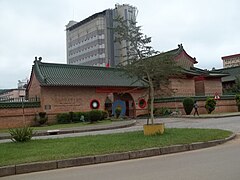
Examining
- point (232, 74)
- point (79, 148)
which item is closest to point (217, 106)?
point (232, 74)

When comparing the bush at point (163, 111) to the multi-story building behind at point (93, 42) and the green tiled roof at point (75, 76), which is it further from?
the multi-story building behind at point (93, 42)

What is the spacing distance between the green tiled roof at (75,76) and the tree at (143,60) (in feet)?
49.1

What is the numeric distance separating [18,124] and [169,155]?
67.9 ft

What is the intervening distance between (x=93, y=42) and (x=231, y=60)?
3843cm

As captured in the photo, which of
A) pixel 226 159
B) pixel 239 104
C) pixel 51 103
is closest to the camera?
pixel 226 159

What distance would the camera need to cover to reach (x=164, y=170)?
25.0 ft

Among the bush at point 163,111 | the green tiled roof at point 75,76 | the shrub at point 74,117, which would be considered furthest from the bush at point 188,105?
the shrub at point 74,117

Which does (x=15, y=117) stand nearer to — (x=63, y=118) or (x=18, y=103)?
(x=18, y=103)

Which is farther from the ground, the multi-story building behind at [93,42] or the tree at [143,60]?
the multi-story building behind at [93,42]

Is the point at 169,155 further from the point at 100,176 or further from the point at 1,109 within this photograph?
the point at 1,109

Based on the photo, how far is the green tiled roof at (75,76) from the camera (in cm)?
3063

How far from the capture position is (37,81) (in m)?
31.2

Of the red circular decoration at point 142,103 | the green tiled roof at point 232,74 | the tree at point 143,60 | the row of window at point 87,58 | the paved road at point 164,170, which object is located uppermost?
the row of window at point 87,58

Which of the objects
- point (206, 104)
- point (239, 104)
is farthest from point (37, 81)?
point (239, 104)
